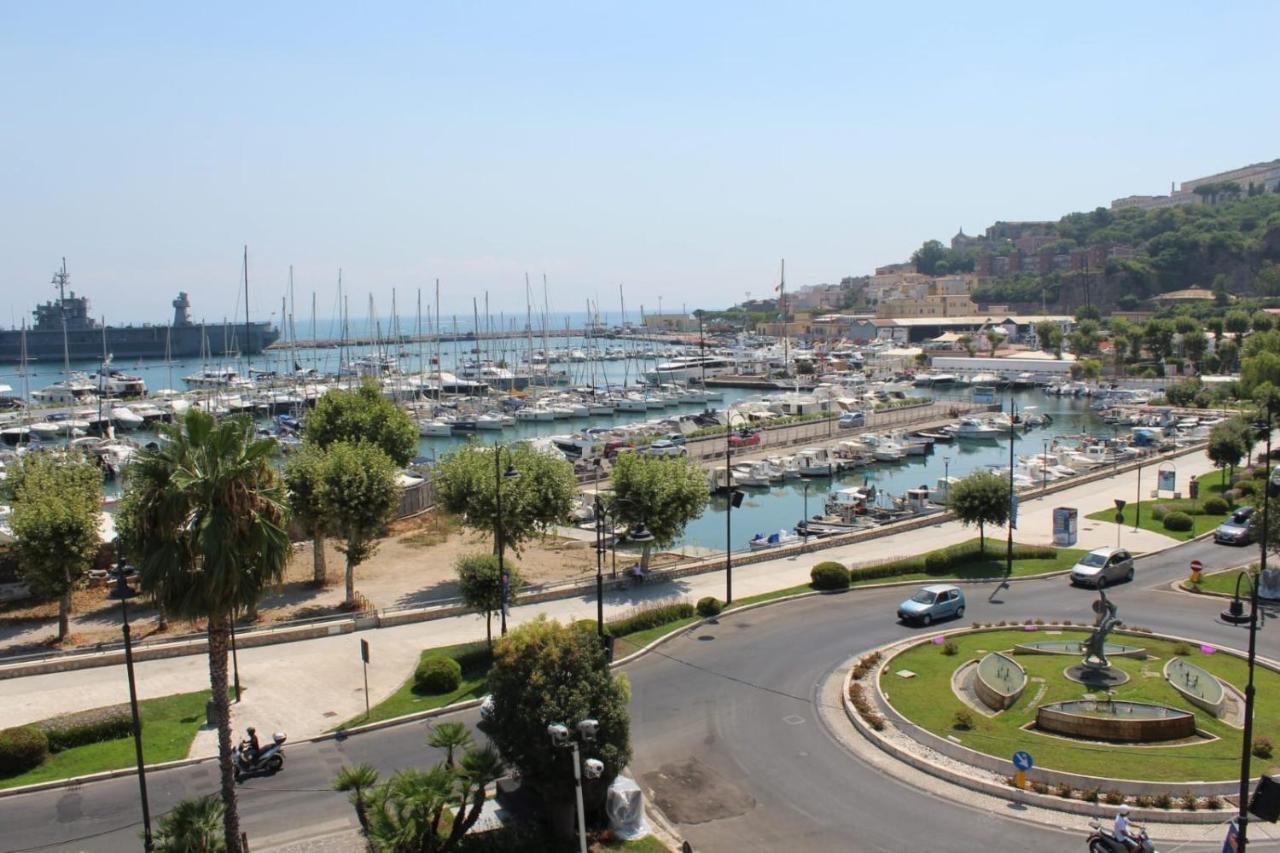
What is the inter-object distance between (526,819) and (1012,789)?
27.3 feet

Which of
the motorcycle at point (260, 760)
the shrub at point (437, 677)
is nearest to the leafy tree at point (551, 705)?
the motorcycle at point (260, 760)

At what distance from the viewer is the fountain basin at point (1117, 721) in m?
18.3

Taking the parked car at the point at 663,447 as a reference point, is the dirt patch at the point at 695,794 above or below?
below

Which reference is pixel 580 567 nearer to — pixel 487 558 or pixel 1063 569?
pixel 487 558

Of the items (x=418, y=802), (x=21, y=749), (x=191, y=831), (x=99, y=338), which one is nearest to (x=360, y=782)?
(x=418, y=802)

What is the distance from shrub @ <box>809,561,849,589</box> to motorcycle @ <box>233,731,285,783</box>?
1759 cm

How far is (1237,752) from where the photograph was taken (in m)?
17.5

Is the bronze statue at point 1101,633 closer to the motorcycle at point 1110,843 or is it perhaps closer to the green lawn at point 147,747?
the motorcycle at point 1110,843

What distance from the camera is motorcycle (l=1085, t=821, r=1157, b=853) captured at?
13.7m

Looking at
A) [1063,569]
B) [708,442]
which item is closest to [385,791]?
[1063,569]

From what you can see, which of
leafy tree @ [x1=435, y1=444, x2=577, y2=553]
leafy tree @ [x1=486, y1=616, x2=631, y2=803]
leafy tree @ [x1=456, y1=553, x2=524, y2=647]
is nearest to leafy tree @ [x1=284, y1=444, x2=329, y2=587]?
leafy tree @ [x1=435, y1=444, x2=577, y2=553]

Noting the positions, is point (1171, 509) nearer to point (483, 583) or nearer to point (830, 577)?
point (830, 577)

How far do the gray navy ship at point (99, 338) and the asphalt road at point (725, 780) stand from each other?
495 ft

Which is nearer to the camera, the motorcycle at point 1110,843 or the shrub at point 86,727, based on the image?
the motorcycle at point 1110,843
